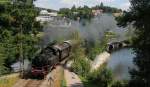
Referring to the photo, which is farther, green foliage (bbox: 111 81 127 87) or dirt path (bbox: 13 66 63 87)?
dirt path (bbox: 13 66 63 87)

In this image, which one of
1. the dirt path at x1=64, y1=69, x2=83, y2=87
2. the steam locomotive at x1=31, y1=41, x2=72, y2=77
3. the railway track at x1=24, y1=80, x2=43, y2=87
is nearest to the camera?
the railway track at x1=24, y1=80, x2=43, y2=87

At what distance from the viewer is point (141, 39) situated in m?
37.5

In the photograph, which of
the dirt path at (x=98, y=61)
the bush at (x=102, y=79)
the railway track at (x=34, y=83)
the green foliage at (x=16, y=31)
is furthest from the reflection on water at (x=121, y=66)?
the railway track at (x=34, y=83)

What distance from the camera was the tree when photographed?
119ft

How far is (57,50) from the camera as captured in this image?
200ft

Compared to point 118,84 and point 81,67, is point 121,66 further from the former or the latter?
point 118,84

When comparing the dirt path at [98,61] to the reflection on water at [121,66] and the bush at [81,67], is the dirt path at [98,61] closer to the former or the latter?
the reflection on water at [121,66]

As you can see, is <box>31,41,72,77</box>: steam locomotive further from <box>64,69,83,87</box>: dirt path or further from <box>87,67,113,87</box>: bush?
<box>87,67,113,87</box>: bush

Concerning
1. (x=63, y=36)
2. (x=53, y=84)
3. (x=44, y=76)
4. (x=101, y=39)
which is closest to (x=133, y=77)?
(x=53, y=84)

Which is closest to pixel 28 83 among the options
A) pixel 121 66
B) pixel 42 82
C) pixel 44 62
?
pixel 42 82

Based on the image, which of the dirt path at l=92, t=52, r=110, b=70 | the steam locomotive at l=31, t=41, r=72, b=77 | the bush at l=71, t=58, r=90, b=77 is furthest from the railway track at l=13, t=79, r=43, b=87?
the dirt path at l=92, t=52, r=110, b=70

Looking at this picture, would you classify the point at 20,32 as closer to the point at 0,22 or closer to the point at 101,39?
the point at 0,22

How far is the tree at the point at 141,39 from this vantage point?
36.1 m

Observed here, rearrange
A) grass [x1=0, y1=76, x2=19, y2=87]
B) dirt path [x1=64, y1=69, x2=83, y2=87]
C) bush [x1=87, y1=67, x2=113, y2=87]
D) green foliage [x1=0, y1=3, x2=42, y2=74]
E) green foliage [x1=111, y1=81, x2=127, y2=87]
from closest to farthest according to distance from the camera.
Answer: grass [x1=0, y1=76, x2=19, y2=87], green foliage [x1=111, y1=81, x2=127, y2=87], dirt path [x1=64, y1=69, x2=83, y2=87], bush [x1=87, y1=67, x2=113, y2=87], green foliage [x1=0, y1=3, x2=42, y2=74]
